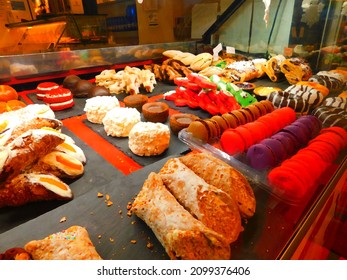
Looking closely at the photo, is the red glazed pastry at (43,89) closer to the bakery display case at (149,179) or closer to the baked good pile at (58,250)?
the bakery display case at (149,179)

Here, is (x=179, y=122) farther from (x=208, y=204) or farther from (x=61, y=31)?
(x=61, y=31)

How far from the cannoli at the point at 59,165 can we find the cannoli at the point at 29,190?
0.29 ft

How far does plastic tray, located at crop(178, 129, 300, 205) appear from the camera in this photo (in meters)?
1.18

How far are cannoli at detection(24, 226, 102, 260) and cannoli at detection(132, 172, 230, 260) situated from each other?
0.82ft

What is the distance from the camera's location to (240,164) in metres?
1.38

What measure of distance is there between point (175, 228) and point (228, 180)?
13.6 inches

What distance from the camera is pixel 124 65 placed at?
12.1 ft

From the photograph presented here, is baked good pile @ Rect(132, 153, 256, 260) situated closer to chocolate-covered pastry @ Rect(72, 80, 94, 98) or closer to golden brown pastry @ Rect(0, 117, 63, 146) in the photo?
golden brown pastry @ Rect(0, 117, 63, 146)

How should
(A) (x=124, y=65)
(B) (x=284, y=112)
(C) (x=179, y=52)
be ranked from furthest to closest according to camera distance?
(C) (x=179, y=52) < (A) (x=124, y=65) < (B) (x=284, y=112)

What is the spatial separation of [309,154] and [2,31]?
8.16 m

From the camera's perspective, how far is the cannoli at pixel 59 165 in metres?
1.41

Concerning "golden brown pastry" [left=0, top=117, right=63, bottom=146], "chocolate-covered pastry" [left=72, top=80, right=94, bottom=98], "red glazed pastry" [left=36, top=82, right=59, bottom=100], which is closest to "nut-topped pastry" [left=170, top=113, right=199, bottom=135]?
"golden brown pastry" [left=0, top=117, right=63, bottom=146]
